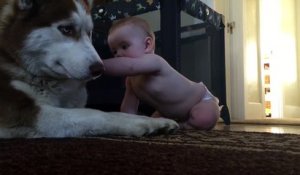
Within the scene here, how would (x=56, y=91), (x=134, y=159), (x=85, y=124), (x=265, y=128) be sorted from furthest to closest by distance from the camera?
(x=265, y=128)
(x=56, y=91)
(x=85, y=124)
(x=134, y=159)

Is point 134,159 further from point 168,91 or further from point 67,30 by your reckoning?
point 168,91

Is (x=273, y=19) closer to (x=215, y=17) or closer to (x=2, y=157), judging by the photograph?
(x=215, y=17)

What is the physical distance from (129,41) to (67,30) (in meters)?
0.30

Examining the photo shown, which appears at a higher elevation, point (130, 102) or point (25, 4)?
point (25, 4)

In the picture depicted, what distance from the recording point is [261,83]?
3.95 m

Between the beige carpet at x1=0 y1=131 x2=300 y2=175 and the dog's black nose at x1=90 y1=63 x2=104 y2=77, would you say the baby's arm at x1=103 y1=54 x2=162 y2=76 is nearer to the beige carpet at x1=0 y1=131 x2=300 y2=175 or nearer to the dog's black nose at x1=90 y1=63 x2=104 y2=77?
the dog's black nose at x1=90 y1=63 x2=104 y2=77

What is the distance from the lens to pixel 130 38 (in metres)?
1.41

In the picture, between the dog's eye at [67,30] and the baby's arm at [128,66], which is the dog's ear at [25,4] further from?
the baby's arm at [128,66]

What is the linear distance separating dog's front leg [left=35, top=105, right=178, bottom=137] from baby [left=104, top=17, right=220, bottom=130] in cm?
26

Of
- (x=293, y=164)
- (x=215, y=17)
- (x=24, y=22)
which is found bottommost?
(x=293, y=164)

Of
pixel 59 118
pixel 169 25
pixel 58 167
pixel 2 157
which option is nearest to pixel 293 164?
pixel 58 167

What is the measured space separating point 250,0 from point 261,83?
0.72 metres

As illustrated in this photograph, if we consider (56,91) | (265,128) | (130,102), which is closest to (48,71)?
(56,91)

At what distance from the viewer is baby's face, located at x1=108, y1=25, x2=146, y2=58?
140cm
